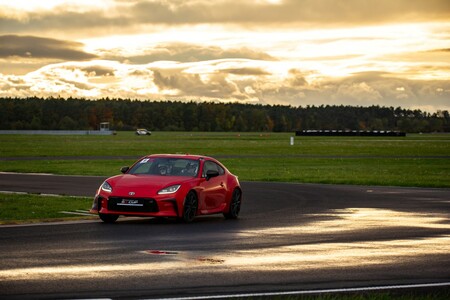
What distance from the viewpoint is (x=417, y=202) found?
26859 millimetres

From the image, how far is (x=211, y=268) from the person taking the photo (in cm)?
1290

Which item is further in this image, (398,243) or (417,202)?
(417,202)

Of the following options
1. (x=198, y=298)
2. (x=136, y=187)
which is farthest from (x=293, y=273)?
(x=136, y=187)

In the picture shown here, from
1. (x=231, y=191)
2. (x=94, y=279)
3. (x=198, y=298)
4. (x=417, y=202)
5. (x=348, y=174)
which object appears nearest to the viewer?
(x=198, y=298)

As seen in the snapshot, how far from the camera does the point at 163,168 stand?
838 inches

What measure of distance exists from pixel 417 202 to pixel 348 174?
16333 mm

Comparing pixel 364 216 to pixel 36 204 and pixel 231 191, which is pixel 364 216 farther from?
pixel 36 204

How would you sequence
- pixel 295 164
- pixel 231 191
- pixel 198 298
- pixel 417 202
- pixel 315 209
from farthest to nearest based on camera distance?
pixel 295 164 < pixel 417 202 < pixel 315 209 < pixel 231 191 < pixel 198 298

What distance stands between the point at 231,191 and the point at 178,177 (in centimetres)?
183

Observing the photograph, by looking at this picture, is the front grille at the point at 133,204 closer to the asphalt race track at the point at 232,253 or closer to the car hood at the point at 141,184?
the car hood at the point at 141,184

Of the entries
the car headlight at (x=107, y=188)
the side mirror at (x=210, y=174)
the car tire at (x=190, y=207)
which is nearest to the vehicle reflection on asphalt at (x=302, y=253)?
the car tire at (x=190, y=207)

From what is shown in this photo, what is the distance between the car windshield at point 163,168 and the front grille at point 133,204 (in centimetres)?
151

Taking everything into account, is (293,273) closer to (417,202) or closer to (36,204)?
(36,204)

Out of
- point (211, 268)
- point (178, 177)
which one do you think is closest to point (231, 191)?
point (178, 177)
